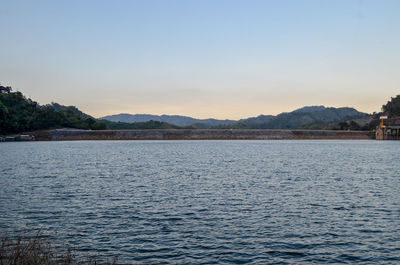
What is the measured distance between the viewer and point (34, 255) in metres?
12.7

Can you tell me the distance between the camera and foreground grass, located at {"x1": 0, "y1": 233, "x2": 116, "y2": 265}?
12242 mm

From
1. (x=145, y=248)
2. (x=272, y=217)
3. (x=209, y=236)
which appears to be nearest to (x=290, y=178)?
(x=272, y=217)

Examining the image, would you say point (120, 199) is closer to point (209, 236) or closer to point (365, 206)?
point (209, 236)

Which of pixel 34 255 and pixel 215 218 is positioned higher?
pixel 34 255

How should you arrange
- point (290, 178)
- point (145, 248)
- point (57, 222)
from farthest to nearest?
point (290, 178)
point (57, 222)
point (145, 248)

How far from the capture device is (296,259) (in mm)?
14797

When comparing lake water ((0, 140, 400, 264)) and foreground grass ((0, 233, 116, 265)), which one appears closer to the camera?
foreground grass ((0, 233, 116, 265))

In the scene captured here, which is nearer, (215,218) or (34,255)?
(34,255)

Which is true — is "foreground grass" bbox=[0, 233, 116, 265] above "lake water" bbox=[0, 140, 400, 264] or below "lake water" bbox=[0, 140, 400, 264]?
above

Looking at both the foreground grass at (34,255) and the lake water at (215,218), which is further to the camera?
the lake water at (215,218)

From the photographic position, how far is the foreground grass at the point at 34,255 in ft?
40.2

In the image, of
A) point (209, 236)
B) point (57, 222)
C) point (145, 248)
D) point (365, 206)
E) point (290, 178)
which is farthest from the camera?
point (290, 178)

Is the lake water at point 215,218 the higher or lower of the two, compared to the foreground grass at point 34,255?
lower

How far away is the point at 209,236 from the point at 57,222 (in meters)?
8.86
